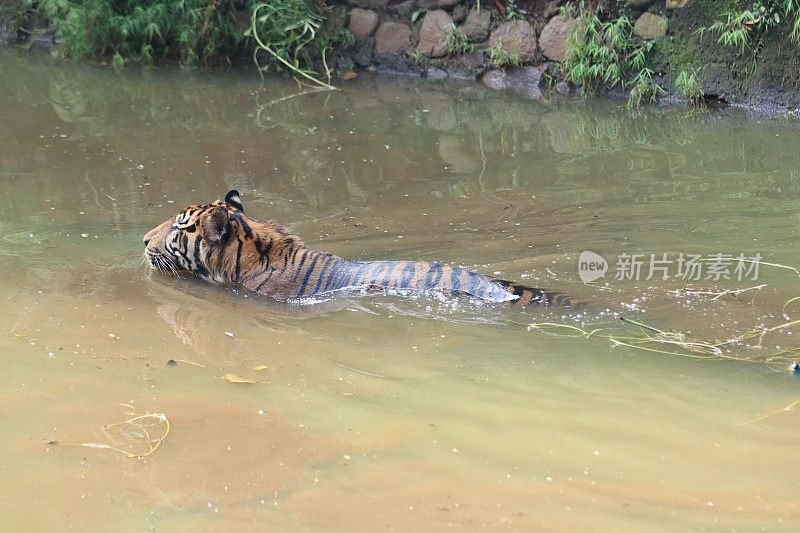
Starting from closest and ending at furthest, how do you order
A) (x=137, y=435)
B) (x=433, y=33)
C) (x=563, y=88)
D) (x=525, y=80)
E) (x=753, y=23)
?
(x=137, y=435)
(x=753, y=23)
(x=563, y=88)
(x=525, y=80)
(x=433, y=33)

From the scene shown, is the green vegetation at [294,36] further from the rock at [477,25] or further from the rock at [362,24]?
the rock at [477,25]

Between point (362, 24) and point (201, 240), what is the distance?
7.20 m

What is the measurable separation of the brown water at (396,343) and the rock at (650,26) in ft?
5.42

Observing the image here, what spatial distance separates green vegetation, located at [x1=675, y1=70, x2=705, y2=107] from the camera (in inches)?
410

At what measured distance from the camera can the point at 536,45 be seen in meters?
11.6

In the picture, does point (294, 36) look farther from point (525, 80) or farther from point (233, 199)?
point (233, 199)

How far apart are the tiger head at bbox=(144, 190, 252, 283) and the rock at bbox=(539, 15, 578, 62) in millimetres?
6607

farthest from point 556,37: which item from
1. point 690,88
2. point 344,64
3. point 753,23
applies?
point 344,64

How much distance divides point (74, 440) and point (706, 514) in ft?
7.84

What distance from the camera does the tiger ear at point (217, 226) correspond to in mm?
5629

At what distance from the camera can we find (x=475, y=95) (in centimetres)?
1127

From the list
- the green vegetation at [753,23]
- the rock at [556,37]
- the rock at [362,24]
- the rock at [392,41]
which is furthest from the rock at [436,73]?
the green vegetation at [753,23]

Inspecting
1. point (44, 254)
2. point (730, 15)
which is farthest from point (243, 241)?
point (730, 15)

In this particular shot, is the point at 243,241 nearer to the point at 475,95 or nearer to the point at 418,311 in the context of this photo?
the point at 418,311
